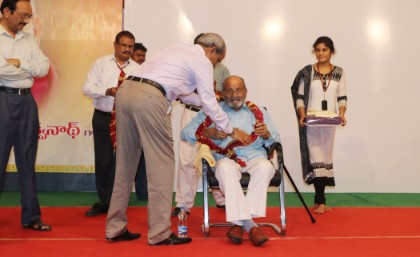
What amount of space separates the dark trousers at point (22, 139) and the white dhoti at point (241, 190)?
1.47 m

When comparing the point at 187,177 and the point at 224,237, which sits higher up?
the point at 187,177

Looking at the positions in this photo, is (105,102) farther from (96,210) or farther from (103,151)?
(96,210)

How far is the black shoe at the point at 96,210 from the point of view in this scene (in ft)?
16.6

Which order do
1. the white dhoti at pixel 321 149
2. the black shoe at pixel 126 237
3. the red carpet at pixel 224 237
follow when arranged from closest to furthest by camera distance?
1. the red carpet at pixel 224 237
2. the black shoe at pixel 126 237
3. the white dhoti at pixel 321 149

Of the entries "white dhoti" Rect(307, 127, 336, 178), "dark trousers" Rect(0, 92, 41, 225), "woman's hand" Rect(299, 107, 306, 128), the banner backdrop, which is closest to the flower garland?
"woman's hand" Rect(299, 107, 306, 128)

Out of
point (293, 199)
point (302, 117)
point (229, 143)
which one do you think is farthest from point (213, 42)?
point (293, 199)

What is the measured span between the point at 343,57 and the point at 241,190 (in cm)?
360

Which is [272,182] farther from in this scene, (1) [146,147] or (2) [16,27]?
(2) [16,27]

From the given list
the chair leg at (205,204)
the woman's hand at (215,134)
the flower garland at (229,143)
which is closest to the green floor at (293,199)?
the flower garland at (229,143)

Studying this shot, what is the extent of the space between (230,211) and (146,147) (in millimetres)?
757

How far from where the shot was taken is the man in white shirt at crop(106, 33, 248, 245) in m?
3.77

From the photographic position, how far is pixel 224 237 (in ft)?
13.7

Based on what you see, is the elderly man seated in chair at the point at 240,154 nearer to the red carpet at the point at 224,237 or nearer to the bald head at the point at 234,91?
the bald head at the point at 234,91

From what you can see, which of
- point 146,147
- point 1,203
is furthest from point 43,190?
point 146,147
